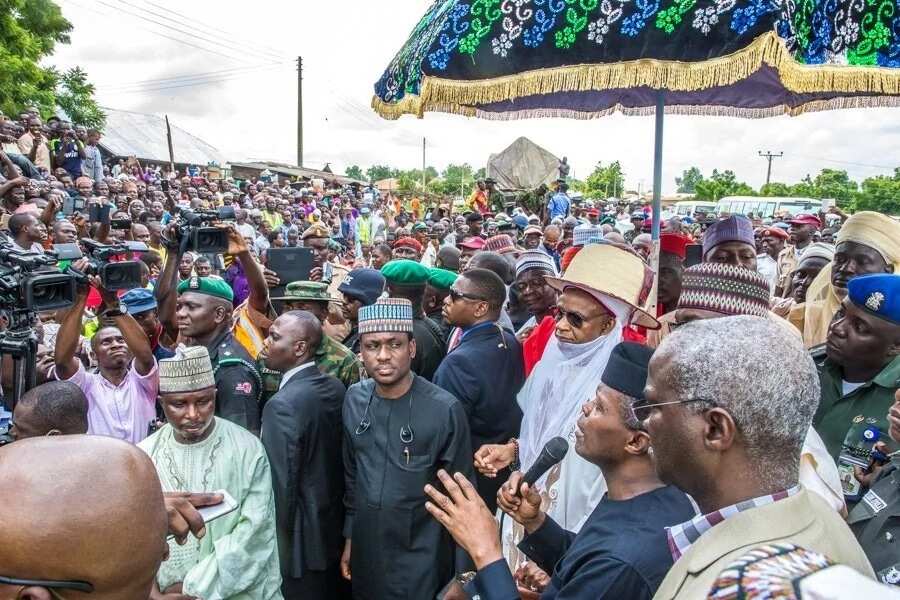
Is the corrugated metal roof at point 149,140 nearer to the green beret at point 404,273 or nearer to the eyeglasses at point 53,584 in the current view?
the green beret at point 404,273

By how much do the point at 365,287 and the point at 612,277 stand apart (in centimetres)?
257

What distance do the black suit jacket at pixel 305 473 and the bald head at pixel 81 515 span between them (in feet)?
6.15

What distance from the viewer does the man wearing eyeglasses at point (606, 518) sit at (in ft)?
6.12

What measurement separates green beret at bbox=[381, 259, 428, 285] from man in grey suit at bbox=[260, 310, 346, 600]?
148 centimetres

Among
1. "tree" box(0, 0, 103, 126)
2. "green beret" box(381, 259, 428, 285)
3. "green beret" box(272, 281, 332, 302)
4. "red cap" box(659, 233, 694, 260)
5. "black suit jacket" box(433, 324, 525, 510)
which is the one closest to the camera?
"black suit jacket" box(433, 324, 525, 510)

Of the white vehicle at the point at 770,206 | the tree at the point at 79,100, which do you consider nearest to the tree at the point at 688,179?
the white vehicle at the point at 770,206

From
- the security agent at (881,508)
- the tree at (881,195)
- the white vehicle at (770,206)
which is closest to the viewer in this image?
the security agent at (881,508)

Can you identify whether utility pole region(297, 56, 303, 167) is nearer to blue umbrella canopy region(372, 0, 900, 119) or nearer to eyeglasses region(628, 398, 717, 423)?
blue umbrella canopy region(372, 0, 900, 119)

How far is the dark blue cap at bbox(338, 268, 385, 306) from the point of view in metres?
5.37

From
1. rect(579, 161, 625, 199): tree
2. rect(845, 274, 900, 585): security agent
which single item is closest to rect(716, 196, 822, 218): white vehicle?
rect(579, 161, 625, 199): tree

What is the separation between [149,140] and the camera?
3722cm

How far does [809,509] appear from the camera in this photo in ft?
4.81

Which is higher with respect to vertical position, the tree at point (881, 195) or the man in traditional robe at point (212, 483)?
the tree at point (881, 195)

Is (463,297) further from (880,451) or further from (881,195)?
(881,195)
